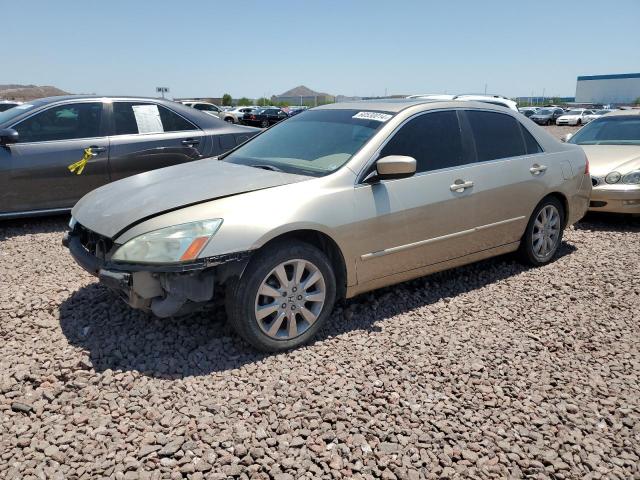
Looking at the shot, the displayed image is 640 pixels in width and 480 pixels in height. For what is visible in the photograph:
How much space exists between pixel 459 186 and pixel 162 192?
2284mm

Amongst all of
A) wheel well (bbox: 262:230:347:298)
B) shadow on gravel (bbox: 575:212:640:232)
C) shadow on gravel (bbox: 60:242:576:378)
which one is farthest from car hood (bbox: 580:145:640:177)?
wheel well (bbox: 262:230:347:298)

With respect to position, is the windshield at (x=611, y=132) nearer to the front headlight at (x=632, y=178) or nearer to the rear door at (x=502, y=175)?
the front headlight at (x=632, y=178)

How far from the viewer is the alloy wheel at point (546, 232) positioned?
202 inches

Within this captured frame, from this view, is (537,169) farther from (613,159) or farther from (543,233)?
(613,159)

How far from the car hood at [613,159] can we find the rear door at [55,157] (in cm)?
636

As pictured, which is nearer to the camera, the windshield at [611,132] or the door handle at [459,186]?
the door handle at [459,186]

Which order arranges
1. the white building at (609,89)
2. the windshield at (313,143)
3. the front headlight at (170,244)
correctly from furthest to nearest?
the white building at (609,89) < the windshield at (313,143) < the front headlight at (170,244)

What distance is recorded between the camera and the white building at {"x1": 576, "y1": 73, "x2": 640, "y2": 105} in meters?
78.7

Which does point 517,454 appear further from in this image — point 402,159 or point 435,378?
point 402,159

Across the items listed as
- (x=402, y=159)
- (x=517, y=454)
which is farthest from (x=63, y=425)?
(x=402, y=159)

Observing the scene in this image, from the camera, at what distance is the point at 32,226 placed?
6.42 meters

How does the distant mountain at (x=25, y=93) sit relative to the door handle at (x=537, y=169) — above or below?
above

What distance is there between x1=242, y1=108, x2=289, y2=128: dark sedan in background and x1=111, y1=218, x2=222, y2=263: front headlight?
31859 mm

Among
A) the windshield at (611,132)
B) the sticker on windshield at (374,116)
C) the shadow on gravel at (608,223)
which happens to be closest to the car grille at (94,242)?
the sticker on windshield at (374,116)
